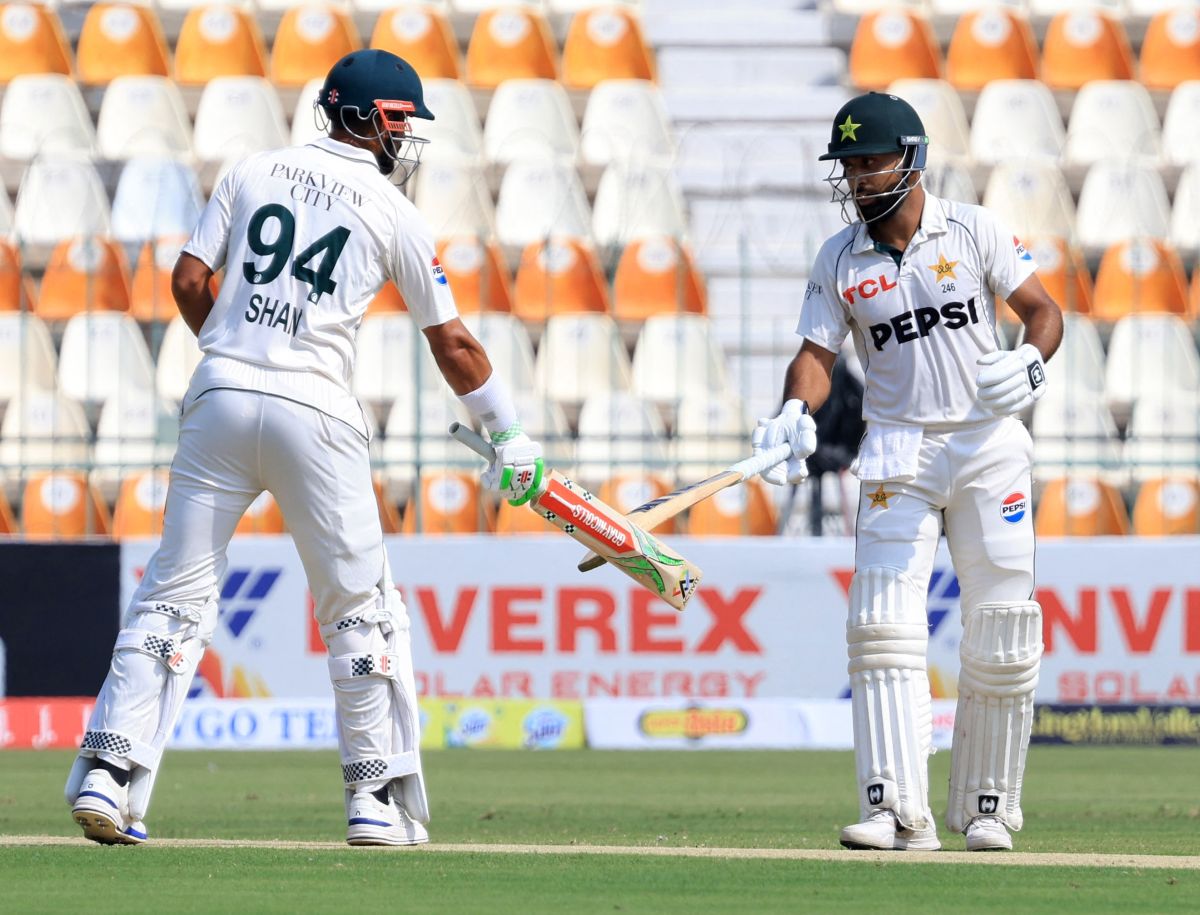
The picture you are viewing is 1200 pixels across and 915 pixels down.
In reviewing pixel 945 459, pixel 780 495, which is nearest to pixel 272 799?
pixel 945 459

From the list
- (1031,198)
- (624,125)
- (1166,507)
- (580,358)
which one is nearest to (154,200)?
(580,358)

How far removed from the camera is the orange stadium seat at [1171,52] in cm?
1980

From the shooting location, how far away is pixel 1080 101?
63.0 ft

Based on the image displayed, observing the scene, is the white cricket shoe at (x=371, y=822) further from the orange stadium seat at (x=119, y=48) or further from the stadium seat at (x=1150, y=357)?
the orange stadium seat at (x=119, y=48)

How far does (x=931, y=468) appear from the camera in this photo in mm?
5973

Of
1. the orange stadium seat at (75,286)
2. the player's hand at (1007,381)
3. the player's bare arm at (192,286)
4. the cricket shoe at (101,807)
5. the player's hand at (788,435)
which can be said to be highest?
the orange stadium seat at (75,286)

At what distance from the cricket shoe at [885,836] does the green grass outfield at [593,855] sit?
0.32 feet

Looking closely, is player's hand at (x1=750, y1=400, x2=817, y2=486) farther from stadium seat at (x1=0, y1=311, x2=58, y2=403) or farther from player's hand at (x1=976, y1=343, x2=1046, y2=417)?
stadium seat at (x1=0, y1=311, x2=58, y2=403)

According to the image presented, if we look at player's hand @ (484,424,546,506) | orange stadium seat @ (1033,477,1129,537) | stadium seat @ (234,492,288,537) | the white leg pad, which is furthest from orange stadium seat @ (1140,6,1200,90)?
the white leg pad

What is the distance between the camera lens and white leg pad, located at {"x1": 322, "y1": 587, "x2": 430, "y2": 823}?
5.68 metres

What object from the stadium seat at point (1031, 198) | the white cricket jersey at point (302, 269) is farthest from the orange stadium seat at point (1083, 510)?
the white cricket jersey at point (302, 269)

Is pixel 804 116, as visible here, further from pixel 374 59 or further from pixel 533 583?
pixel 374 59

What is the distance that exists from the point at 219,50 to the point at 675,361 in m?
5.87

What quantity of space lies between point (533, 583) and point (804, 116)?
24.3ft
